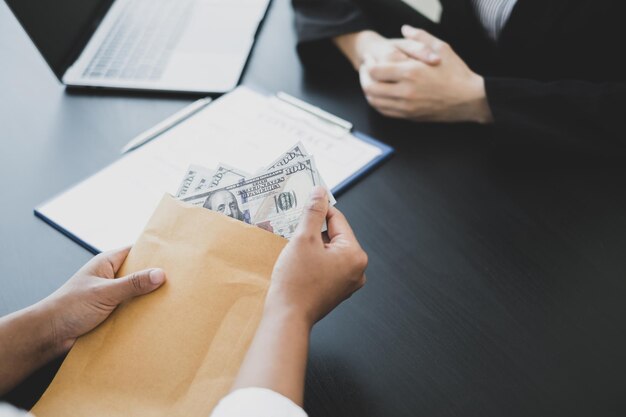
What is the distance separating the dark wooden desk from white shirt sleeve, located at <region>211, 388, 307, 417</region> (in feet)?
0.36

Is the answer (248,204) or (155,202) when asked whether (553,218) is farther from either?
(155,202)

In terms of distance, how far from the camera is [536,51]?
89 centimetres

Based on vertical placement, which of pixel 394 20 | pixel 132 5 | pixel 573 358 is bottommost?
pixel 573 358

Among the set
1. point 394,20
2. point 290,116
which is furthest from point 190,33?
point 394,20

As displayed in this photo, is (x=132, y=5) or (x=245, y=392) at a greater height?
(x=132, y=5)

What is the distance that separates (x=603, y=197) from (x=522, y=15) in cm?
39

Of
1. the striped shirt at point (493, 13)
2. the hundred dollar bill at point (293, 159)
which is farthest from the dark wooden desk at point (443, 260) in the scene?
the striped shirt at point (493, 13)

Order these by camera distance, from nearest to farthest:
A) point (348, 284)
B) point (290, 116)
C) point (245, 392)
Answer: point (245, 392), point (348, 284), point (290, 116)

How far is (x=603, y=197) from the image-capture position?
2.27 feet

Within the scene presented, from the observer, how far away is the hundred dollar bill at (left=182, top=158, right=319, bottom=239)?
22.3 inches

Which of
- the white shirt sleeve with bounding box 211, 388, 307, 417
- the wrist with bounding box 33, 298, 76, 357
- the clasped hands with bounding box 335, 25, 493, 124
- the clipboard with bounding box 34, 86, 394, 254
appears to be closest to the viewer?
the white shirt sleeve with bounding box 211, 388, 307, 417

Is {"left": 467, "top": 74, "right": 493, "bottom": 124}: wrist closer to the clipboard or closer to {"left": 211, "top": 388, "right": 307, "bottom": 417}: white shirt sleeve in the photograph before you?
the clipboard

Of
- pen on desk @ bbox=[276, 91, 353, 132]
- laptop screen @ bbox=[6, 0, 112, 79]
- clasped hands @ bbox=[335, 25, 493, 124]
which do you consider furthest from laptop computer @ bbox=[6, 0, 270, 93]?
clasped hands @ bbox=[335, 25, 493, 124]

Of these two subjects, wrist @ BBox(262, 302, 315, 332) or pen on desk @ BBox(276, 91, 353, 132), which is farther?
pen on desk @ BBox(276, 91, 353, 132)
